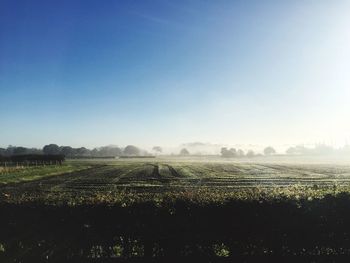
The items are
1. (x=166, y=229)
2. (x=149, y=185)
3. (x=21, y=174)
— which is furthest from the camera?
(x=21, y=174)

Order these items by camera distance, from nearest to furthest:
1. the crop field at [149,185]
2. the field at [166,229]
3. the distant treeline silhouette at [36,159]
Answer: the field at [166,229] → the crop field at [149,185] → the distant treeline silhouette at [36,159]

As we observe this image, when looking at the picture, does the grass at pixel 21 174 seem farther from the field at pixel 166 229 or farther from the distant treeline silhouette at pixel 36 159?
the field at pixel 166 229

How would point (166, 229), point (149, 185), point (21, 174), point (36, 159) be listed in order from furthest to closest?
point (36, 159)
point (21, 174)
point (149, 185)
point (166, 229)

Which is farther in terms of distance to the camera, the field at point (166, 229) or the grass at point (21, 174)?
the grass at point (21, 174)

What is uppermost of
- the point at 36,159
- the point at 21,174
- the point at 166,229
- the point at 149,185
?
the point at 36,159

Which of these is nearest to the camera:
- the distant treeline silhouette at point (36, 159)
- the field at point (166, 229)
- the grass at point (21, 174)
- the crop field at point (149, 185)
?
the field at point (166, 229)

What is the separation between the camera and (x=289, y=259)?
41.2 ft

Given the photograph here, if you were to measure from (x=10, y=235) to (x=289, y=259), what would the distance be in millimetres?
8979

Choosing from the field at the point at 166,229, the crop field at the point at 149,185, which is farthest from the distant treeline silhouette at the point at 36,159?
the field at the point at 166,229

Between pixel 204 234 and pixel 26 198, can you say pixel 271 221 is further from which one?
pixel 26 198

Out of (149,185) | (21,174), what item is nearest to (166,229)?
(149,185)

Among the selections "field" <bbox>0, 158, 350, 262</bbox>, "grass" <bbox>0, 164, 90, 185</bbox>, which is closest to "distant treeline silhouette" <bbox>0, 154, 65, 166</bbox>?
"grass" <bbox>0, 164, 90, 185</bbox>

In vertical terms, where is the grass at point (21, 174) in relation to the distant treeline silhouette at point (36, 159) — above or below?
below

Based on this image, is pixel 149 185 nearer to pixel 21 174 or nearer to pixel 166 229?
pixel 21 174
